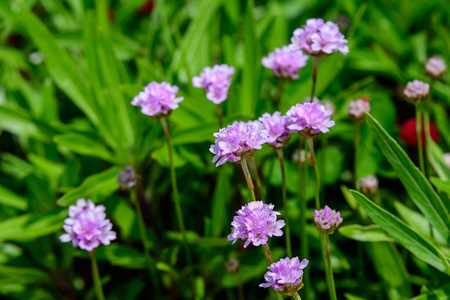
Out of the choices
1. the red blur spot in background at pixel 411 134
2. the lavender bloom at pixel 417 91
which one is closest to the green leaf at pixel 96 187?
the lavender bloom at pixel 417 91

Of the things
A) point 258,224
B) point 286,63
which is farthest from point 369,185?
point 258,224

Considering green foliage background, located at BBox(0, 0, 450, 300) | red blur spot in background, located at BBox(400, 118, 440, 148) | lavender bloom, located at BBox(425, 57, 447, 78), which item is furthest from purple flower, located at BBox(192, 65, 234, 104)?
red blur spot in background, located at BBox(400, 118, 440, 148)

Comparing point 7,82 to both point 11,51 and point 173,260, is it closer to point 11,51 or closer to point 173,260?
point 11,51

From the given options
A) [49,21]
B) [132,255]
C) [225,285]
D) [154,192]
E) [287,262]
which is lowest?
[287,262]

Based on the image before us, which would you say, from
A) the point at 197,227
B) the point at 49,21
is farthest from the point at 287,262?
the point at 49,21

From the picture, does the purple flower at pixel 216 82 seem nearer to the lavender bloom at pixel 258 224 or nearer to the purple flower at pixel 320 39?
the purple flower at pixel 320 39

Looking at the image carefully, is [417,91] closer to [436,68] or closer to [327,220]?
[436,68]
